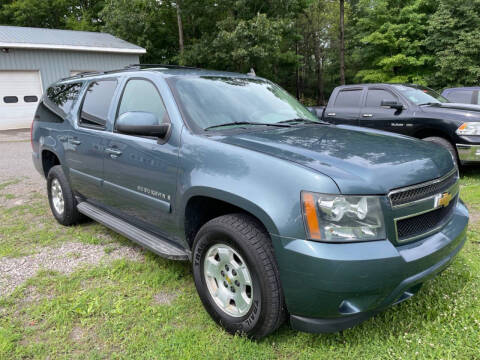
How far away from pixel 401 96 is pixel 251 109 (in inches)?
202

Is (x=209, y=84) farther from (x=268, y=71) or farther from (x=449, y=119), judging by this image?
(x=268, y=71)

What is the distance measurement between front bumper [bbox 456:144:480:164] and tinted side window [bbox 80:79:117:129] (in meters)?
5.51

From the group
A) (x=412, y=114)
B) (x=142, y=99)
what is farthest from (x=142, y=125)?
(x=412, y=114)

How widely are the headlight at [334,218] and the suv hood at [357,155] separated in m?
0.08

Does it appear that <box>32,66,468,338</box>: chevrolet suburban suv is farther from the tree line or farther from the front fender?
the tree line

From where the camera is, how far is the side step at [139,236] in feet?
9.42

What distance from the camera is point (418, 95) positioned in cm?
743

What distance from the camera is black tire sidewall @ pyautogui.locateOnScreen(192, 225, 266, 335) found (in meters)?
2.22

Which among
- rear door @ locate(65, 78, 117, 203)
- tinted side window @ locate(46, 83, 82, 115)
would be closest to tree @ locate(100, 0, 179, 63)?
tinted side window @ locate(46, 83, 82, 115)

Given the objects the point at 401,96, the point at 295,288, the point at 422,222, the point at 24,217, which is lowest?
the point at 24,217

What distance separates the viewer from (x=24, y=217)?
17.0 feet

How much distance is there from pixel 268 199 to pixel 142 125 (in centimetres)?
121

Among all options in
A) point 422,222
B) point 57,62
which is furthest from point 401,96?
point 57,62

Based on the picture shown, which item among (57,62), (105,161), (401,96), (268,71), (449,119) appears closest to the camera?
(105,161)
